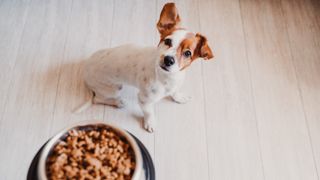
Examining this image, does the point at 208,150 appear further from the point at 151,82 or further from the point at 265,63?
the point at 265,63

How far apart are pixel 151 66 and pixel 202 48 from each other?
24 cm

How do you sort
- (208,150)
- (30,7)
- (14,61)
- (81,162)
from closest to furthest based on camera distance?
(81,162)
(208,150)
(14,61)
(30,7)

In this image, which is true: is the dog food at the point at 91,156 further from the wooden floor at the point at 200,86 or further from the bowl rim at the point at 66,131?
the wooden floor at the point at 200,86

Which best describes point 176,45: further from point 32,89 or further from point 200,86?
point 32,89

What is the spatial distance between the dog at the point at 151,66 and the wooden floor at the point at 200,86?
133mm

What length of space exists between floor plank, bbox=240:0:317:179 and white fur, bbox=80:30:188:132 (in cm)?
60

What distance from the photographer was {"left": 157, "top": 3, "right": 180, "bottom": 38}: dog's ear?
1.27 m

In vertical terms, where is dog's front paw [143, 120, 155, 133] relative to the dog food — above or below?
above

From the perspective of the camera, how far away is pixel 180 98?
1.77m

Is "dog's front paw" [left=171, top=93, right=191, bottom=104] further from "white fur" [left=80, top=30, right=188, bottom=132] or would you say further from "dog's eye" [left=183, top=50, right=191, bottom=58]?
"dog's eye" [left=183, top=50, right=191, bottom=58]

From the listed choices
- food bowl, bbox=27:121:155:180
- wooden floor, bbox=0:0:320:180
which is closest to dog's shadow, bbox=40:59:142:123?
wooden floor, bbox=0:0:320:180

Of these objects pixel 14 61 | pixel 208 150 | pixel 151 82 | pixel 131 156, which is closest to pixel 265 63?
pixel 208 150

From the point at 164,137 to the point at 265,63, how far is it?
737 millimetres

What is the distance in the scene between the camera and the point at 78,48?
1923 mm
